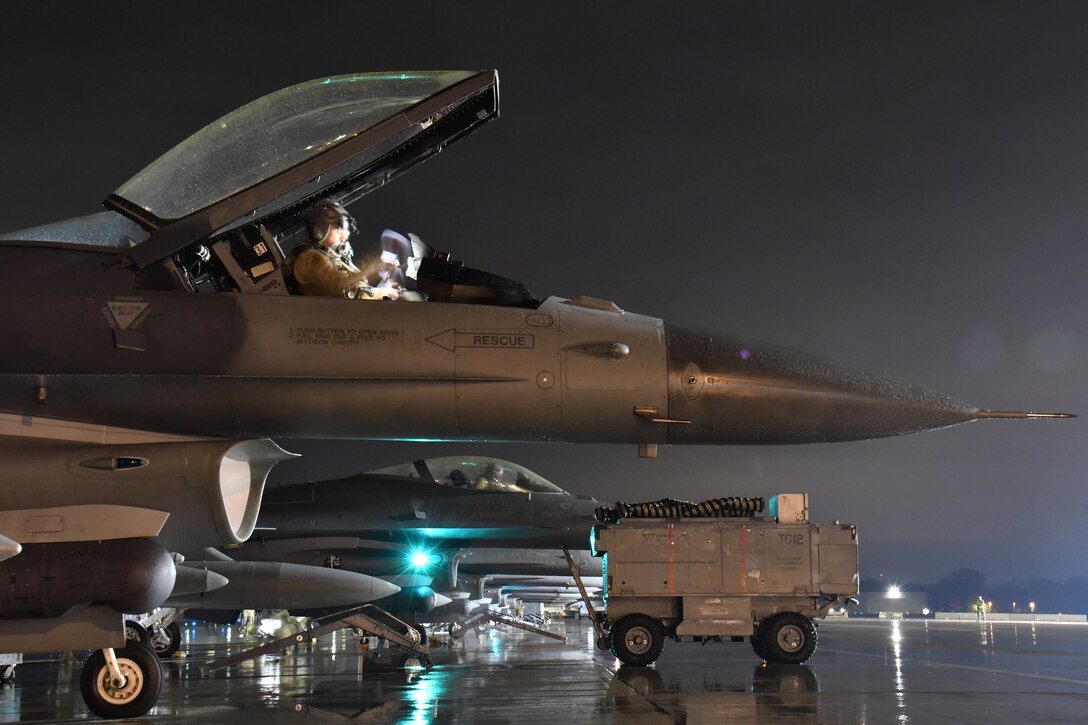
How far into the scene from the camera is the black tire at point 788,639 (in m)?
12.9

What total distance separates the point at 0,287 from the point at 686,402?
526 cm

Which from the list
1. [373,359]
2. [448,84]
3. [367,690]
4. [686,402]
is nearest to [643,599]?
[367,690]

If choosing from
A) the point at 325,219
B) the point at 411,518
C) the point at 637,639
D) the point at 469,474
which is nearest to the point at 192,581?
the point at 411,518

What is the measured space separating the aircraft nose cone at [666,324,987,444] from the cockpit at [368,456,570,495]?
434 inches

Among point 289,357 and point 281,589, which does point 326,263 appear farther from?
point 281,589

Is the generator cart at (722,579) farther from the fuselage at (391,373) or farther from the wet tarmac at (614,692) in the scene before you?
the fuselage at (391,373)

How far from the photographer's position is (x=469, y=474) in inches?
713

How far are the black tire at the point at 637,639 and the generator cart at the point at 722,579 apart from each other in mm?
14

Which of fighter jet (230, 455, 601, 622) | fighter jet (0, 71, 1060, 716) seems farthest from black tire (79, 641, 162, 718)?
fighter jet (230, 455, 601, 622)

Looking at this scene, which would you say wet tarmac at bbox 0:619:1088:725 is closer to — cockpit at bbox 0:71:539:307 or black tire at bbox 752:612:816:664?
black tire at bbox 752:612:816:664

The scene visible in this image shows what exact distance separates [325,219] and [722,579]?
25.2 feet

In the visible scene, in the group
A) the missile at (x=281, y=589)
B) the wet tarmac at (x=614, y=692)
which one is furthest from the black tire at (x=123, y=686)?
the missile at (x=281, y=589)

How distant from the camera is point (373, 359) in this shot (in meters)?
7.10

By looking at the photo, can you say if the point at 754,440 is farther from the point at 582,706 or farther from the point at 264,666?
the point at 264,666
